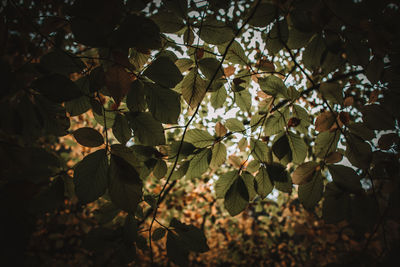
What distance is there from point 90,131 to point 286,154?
0.73 meters

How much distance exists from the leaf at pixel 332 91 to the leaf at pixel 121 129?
26.4 inches

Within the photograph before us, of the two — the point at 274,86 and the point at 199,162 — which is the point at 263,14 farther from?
the point at 199,162

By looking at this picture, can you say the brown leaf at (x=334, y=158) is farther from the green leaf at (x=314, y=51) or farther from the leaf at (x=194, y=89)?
the leaf at (x=194, y=89)

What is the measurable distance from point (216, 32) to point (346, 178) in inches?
25.6

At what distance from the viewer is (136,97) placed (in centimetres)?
61

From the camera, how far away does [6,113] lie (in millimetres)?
426

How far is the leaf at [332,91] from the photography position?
634mm

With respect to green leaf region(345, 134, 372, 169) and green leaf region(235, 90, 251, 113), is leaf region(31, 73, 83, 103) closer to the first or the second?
green leaf region(235, 90, 251, 113)

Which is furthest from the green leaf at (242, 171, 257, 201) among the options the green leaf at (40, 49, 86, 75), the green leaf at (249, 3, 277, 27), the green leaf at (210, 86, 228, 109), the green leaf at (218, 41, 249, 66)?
the green leaf at (40, 49, 86, 75)

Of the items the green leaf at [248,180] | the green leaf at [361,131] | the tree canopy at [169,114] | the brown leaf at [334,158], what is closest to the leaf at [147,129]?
the tree canopy at [169,114]

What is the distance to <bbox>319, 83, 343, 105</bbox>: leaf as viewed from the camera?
2.08 ft

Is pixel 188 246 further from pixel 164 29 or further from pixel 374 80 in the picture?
pixel 374 80

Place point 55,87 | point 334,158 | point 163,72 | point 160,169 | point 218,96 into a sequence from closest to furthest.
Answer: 1. point 55,87
2. point 163,72
3. point 334,158
4. point 160,169
5. point 218,96

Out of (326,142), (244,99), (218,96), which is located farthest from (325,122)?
(218,96)
